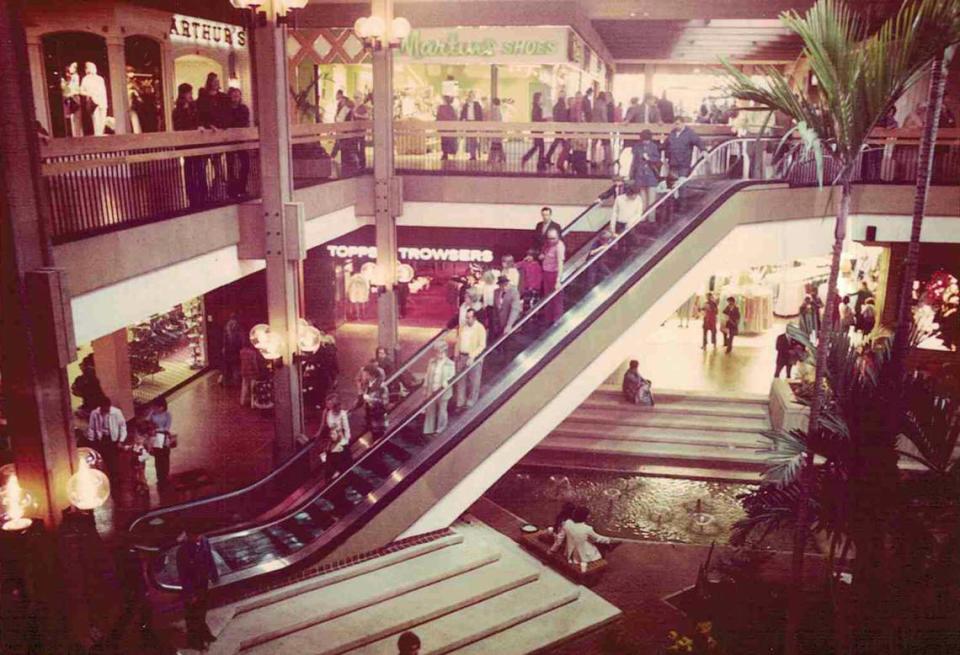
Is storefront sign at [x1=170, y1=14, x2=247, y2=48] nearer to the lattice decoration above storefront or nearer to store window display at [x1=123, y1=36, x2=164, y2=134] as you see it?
store window display at [x1=123, y1=36, x2=164, y2=134]

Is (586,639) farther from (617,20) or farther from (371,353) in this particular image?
(617,20)

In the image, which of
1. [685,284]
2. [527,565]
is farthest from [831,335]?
[685,284]

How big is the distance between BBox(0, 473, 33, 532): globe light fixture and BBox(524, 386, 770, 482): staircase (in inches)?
322

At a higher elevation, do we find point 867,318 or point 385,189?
point 385,189

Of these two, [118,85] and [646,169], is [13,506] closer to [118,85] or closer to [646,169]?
[646,169]

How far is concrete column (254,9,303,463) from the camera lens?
404 inches

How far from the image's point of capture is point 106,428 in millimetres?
10383

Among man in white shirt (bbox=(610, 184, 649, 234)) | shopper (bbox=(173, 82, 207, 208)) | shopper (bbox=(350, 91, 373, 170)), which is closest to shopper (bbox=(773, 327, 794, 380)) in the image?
man in white shirt (bbox=(610, 184, 649, 234))

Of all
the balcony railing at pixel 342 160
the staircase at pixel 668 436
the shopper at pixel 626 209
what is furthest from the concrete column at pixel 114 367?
the shopper at pixel 626 209

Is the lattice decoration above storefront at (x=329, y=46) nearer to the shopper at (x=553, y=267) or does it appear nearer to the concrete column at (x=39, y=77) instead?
the concrete column at (x=39, y=77)

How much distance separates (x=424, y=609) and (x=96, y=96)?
Result: 31.0ft

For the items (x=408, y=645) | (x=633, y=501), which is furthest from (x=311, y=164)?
(x=408, y=645)

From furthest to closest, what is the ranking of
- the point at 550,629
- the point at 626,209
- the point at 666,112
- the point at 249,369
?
1. the point at 666,112
2. the point at 249,369
3. the point at 626,209
4. the point at 550,629

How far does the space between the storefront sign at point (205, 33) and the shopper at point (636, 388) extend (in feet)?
37.4
